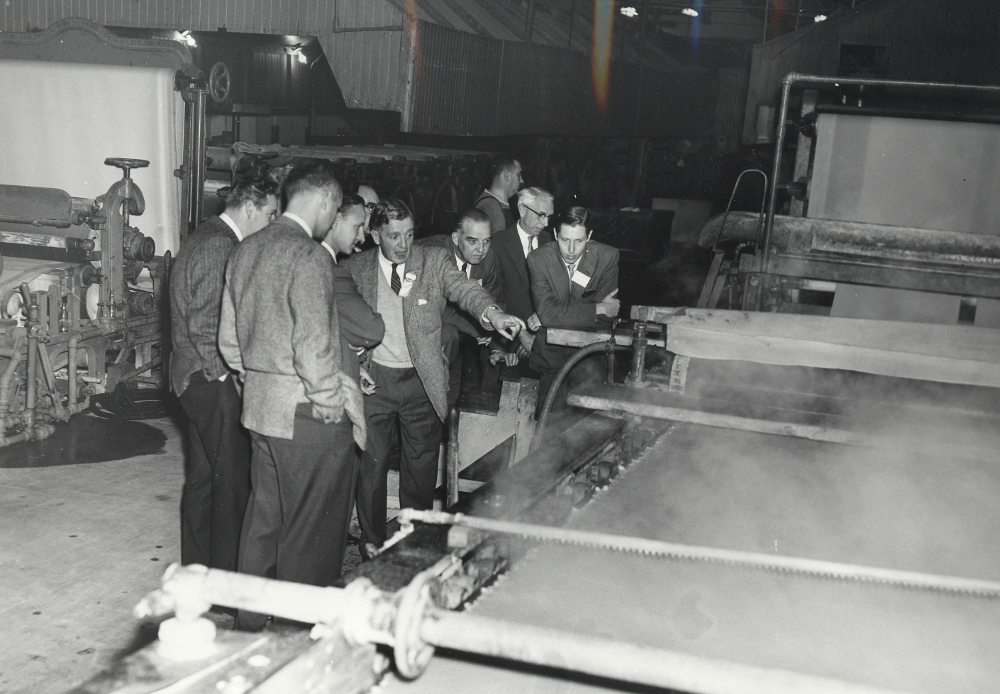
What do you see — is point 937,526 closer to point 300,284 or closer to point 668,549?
point 668,549

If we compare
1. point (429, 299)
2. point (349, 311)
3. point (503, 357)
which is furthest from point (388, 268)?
point (503, 357)

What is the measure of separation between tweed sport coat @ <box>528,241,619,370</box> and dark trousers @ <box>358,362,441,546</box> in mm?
823

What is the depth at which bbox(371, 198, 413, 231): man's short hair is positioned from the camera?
3.98m

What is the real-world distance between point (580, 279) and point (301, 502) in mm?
2228

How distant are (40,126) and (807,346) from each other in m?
6.96

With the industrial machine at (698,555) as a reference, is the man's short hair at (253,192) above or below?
above

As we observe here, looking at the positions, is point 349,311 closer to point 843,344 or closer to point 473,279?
point 473,279

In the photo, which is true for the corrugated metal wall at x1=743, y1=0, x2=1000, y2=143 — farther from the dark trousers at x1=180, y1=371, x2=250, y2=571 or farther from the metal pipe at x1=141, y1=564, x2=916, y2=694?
the metal pipe at x1=141, y1=564, x2=916, y2=694

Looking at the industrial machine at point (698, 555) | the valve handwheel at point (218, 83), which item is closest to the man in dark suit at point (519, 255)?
the industrial machine at point (698, 555)

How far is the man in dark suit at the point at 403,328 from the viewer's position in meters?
4.04

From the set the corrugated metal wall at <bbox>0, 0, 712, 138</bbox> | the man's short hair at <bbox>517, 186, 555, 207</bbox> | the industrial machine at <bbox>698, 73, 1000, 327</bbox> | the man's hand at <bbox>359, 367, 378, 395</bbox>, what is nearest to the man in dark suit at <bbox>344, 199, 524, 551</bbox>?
the man's hand at <bbox>359, 367, 378, 395</bbox>

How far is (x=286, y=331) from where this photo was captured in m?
3.14

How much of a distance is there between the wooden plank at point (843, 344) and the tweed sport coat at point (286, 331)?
1286mm

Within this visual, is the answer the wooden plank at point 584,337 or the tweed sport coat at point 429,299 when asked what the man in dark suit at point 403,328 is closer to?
the tweed sport coat at point 429,299
